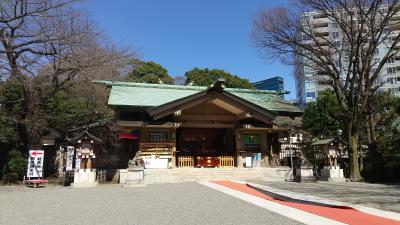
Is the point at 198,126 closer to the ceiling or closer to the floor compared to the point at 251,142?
closer to the ceiling

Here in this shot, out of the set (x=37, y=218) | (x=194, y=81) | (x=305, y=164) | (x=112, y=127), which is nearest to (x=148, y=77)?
(x=194, y=81)

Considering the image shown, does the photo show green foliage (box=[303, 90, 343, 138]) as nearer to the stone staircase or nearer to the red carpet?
the stone staircase

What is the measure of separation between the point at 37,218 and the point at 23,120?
39.6 ft

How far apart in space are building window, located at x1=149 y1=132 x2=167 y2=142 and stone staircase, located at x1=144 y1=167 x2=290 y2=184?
2.67 m

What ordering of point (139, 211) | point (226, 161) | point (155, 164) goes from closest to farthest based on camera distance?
1. point (139, 211)
2. point (155, 164)
3. point (226, 161)

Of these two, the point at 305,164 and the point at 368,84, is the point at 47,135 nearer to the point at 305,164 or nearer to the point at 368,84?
the point at 305,164

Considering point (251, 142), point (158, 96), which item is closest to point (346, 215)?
point (251, 142)

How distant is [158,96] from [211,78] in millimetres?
20274

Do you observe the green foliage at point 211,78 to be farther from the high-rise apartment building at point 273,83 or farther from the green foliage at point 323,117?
the high-rise apartment building at point 273,83

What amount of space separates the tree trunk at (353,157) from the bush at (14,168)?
17.6m

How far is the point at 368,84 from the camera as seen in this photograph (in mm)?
17969

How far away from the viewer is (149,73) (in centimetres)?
4094

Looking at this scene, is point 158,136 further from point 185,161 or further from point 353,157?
point 353,157

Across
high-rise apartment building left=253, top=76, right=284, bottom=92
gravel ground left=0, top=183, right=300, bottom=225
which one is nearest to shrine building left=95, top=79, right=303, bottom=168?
gravel ground left=0, top=183, right=300, bottom=225
